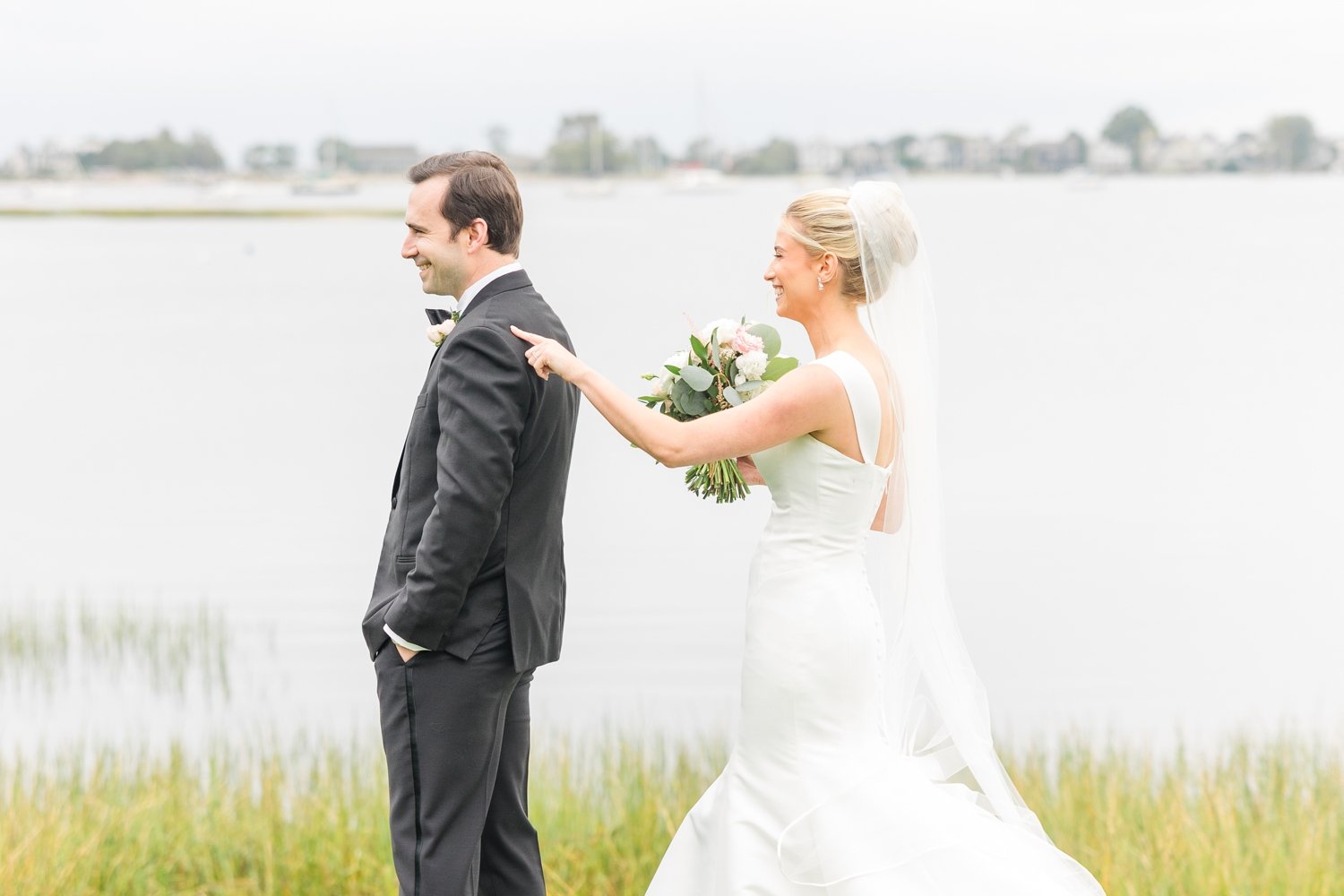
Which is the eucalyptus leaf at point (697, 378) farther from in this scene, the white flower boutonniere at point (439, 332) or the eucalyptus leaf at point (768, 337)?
the white flower boutonniere at point (439, 332)

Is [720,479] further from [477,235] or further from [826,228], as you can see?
[477,235]

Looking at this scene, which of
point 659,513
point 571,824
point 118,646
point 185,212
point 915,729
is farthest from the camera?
point 185,212

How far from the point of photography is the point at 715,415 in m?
3.35

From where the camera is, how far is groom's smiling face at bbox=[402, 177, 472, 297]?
11.3ft

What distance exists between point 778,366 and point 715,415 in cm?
58

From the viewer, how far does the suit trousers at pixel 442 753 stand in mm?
3424

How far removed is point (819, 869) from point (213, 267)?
190 ft

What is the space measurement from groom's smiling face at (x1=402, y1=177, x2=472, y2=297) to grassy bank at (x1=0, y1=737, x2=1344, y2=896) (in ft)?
7.89

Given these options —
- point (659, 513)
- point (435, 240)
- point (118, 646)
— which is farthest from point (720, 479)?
point (659, 513)

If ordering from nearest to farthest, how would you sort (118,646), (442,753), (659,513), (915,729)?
(442,753) → (915,729) → (118,646) → (659,513)

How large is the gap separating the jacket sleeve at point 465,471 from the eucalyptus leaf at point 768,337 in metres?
0.75

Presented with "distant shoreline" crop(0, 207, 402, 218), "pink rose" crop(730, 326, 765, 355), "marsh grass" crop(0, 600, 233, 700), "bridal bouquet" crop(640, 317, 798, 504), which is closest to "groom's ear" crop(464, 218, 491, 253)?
"bridal bouquet" crop(640, 317, 798, 504)

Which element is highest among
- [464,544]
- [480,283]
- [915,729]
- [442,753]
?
[480,283]

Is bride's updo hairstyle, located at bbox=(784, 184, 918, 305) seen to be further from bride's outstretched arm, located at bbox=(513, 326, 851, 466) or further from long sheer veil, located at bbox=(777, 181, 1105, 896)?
bride's outstretched arm, located at bbox=(513, 326, 851, 466)
